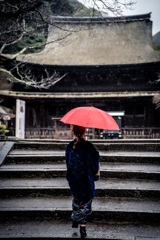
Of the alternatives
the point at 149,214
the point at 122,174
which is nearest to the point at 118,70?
the point at 122,174

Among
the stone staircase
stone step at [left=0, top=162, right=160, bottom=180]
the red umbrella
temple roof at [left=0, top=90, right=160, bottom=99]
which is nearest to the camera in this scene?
the red umbrella

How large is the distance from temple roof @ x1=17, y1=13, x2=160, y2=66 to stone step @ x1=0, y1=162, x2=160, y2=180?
12.8 metres

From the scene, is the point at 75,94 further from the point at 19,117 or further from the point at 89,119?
the point at 89,119

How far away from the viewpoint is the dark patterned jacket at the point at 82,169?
A: 2713 millimetres

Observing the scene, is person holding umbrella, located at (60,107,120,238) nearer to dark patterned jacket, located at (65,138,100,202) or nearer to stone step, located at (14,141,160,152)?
dark patterned jacket, located at (65,138,100,202)

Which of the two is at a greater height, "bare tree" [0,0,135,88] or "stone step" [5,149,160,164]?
"bare tree" [0,0,135,88]

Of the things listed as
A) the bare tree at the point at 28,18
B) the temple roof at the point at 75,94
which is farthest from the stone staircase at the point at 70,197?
the temple roof at the point at 75,94

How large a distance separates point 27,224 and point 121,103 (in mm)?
13568

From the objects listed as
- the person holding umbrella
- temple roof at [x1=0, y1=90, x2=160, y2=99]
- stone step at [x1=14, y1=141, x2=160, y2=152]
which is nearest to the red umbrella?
the person holding umbrella

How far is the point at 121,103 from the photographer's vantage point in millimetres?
15797

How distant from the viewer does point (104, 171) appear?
4.35 meters

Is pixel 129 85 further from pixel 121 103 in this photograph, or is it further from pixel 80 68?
pixel 80 68

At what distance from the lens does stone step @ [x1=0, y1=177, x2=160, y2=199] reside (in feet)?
12.5

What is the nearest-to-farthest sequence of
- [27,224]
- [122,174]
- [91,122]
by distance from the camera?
[91,122]
[27,224]
[122,174]
